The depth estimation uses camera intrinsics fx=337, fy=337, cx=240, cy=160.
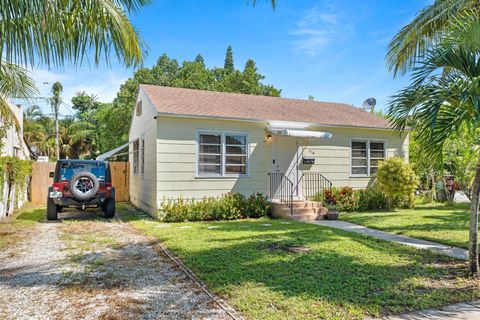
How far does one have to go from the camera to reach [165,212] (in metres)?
10.6

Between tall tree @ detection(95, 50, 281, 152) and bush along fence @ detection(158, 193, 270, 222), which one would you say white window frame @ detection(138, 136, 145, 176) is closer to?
bush along fence @ detection(158, 193, 270, 222)

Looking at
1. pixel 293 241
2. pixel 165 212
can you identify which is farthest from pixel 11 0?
pixel 165 212

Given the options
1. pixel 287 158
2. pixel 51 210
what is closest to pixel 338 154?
pixel 287 158

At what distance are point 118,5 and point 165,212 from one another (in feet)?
23.2

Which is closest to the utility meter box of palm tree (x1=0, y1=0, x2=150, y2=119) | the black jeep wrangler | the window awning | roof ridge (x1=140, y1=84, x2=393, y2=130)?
the window awning

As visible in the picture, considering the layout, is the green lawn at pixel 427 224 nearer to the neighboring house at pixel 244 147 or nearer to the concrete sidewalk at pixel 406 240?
the concrete sidewalk at pixel 406 240

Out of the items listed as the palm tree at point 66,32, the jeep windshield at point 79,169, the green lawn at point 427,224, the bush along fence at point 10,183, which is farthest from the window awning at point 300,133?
the bush along fence at point 10,183

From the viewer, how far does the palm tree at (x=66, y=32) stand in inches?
151

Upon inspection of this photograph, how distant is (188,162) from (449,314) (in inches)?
340

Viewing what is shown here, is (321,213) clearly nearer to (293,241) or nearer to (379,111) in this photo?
(293,241)

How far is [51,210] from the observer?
10703 millimetres

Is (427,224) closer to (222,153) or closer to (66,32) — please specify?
(222,153)

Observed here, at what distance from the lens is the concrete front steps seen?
37.0ft

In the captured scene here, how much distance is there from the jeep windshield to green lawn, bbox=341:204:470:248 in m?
8.32
